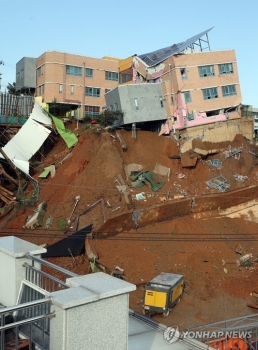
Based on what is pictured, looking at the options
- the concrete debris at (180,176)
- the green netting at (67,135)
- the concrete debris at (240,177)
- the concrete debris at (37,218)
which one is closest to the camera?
the concrete debris at (37,218)

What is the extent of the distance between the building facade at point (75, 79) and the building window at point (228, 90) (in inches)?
508

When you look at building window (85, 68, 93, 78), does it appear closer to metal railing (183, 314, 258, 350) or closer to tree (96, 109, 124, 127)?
tree (96, 109, 124, 127)

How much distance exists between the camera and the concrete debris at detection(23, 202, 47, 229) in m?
23.0

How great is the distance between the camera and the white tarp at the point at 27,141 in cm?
2797

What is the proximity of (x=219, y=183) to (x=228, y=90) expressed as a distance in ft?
35.6

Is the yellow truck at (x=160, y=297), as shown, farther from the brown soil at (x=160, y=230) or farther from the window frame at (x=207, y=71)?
the window frame at (x=207, y=71)

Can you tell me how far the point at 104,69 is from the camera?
1586 inches

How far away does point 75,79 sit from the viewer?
38.5 m

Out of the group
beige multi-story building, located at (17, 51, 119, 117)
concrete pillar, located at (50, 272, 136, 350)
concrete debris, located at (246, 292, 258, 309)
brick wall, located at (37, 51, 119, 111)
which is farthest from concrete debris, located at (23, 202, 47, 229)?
concrete pillar, located at (50, 272, 136, 350)

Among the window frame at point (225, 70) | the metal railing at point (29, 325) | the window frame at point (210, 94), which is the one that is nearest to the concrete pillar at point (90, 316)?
the metal railing at point (29, 325)

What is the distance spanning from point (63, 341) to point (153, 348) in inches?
116

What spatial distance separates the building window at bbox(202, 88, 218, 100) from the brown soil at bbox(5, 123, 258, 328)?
479cm

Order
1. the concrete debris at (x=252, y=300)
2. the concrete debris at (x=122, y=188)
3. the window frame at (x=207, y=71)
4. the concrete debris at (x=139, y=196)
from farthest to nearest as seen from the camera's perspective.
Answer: the window frame at (x=207, y=71)
the concrete debris at (x=122, y=188)
the concrete debris at (x=139, y=196)
the concrete debris at (x=252, y=300)

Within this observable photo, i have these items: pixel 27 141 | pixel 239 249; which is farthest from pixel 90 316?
pixel 27 141
